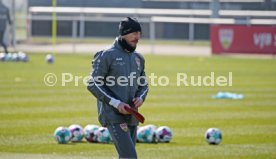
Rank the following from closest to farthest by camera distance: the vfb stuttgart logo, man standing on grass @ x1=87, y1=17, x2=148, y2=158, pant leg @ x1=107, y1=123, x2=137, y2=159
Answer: pant leg @ x1=107, y1=123, x2=137, y2=159 → man standing on grass @ x1=87, y1=17, x2=148, y2=158 → the vfb stuttgart logo

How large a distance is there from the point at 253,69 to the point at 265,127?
1830cm

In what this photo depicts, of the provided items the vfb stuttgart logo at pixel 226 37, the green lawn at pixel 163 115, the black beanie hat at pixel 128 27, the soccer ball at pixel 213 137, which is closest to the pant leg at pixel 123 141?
the black beanie hat at pixel 128 27

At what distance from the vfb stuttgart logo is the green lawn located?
31.6ft

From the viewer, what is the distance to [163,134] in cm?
1488

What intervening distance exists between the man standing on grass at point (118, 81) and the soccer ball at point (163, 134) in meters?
4.91

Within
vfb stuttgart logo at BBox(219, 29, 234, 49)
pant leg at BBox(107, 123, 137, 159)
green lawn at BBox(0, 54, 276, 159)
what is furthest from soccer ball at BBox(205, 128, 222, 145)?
vfb stuttgart logo at BBox(219, 29, 234, 49)

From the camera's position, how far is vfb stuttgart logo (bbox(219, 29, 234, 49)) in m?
43.7

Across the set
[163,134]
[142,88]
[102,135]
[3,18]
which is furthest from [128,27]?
[3,18]

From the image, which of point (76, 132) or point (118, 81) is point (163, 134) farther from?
point (118, 81)

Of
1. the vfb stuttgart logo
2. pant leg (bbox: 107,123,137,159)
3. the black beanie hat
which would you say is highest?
the black beanie hat

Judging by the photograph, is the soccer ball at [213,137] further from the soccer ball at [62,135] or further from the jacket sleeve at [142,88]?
the jacket sleeve at [142,88]

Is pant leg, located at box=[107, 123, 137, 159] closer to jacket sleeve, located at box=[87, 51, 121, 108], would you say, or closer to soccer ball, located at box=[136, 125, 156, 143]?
jacket sleeve, located at box=[87, 51, 121, 108]

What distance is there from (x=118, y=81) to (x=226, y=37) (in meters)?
34.6

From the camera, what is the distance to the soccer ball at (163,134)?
14.9 meters
